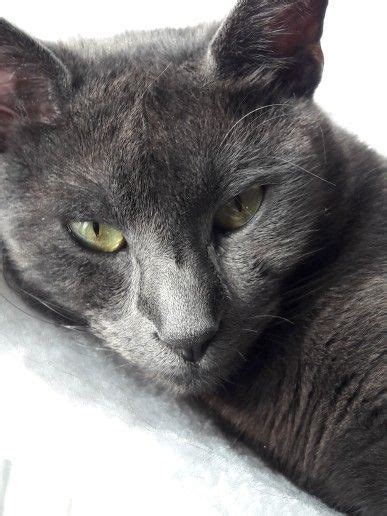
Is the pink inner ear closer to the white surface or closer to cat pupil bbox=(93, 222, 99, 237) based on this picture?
cat pupil bbox=(93, 222, 99, 237)

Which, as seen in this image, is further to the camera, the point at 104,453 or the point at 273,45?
the point at 273,45

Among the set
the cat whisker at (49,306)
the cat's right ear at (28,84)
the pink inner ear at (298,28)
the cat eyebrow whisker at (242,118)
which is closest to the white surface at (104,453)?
the cat whisker at (49,306)

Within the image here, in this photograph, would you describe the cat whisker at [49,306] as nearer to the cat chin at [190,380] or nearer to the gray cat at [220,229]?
the gray cat at [220,229]

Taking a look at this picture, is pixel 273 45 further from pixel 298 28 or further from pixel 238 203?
pixel 238 203

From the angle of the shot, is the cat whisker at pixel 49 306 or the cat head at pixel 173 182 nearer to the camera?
A: the cat head at pixel 173 182

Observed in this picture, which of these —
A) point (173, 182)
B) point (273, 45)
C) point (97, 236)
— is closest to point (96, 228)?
point (97, 236)

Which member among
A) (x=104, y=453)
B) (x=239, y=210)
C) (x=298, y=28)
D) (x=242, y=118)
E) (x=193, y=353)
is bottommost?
(x=104, y=453)

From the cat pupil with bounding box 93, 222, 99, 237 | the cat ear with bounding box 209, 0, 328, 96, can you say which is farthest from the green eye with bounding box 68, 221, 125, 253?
the cat ear with bounding box 209, 0, 328, 96
